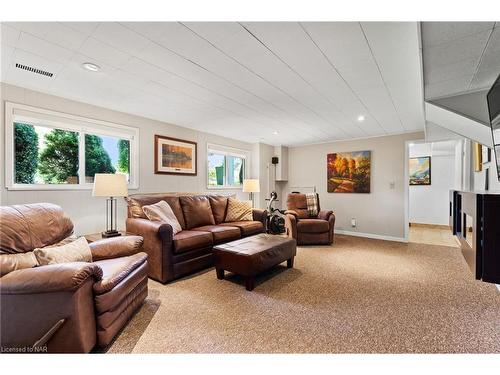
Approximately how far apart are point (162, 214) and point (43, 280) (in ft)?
5.83

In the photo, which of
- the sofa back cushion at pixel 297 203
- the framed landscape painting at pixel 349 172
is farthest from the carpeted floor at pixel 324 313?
the framed landscape painting at pixel 349 172

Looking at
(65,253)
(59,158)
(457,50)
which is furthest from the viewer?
(59,158)

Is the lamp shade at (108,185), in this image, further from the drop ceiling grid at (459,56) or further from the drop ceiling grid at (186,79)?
the drop ceiling grid at (459,56)

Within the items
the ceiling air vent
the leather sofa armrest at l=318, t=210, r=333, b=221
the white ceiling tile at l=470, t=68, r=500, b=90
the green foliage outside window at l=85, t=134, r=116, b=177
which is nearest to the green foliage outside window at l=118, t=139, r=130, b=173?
the green foliage outside window at l=85, t=134, r=116, b=177

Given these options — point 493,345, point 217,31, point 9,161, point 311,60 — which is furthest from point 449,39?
point 9,161

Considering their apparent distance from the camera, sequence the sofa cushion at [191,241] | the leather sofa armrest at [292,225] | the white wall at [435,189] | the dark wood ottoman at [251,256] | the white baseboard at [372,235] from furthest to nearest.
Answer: the white wall at [435,189]
the white baseboard at [372,235]
the leather sofa armrest at [292,225]
the sofa cushion at [191,241]
the dark wood ottoman at [251,256]

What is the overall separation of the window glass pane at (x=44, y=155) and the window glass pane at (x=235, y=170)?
2958mm

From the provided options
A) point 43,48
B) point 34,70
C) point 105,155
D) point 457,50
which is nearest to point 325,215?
point 457,50

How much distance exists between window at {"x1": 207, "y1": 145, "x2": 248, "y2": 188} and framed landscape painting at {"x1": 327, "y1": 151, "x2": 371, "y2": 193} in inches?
A: 83.8

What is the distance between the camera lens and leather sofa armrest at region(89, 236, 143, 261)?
6.44ft

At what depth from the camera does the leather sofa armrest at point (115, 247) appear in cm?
196

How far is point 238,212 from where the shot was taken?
4.05 meters

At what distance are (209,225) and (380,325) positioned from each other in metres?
2.58

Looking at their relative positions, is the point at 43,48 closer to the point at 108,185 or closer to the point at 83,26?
the point at 83,26
